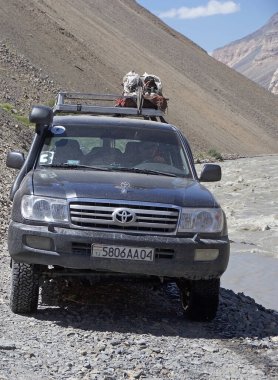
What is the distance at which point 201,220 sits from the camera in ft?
22.2

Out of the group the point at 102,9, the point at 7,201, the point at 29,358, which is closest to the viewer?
the point at 29,358

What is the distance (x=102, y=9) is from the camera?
84.4 meters

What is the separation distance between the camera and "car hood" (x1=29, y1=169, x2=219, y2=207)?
21.9 feet

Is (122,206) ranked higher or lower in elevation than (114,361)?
higher

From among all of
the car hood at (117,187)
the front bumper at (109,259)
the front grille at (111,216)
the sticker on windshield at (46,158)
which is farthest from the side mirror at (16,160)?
the front grille at (111,216)

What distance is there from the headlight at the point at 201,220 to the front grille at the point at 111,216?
13 cm

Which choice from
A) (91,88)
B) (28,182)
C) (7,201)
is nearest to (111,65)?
(91,88)

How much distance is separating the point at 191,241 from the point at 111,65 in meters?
58.7

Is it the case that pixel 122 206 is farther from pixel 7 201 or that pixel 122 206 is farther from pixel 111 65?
pixel 111 65

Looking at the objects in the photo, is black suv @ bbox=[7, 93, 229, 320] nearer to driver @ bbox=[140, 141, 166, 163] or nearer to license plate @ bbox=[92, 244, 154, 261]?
license plate @ bbox=[92, 244, 154, 261]

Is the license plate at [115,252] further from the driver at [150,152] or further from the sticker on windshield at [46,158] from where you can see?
the driver at [150,152]

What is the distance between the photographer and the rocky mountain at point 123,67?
49.5 meters

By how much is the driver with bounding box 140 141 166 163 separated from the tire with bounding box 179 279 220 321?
4.23 feet

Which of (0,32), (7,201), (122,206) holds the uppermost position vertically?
(0,32)
